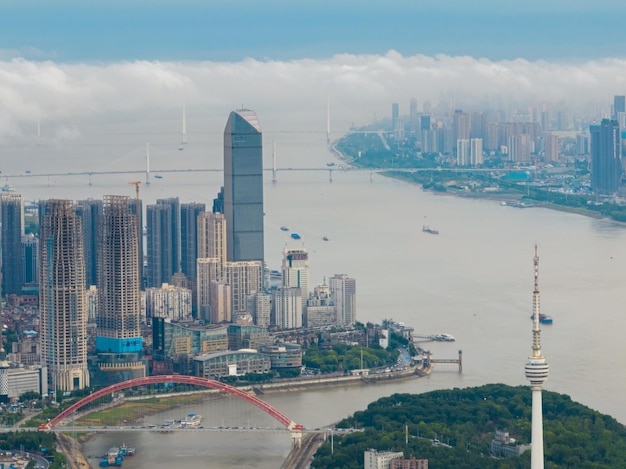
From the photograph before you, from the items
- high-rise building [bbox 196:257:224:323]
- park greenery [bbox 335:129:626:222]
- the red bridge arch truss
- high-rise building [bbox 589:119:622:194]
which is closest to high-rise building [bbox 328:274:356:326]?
high-rise building [bbox 196:257:224:323]

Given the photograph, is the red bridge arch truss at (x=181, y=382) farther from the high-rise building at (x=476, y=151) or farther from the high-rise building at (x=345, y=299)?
the high-rise building at (x=476, y=151)

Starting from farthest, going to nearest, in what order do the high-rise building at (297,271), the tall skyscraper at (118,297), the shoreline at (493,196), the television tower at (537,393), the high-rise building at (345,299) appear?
the shoreline at (493,196) → the high-rise building at (297,271) → the high-rise building at (345,299) → the tall skyscraper at (118,297) → the television tower at (537,393)

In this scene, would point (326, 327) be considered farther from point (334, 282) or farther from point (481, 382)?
point (481, 382)

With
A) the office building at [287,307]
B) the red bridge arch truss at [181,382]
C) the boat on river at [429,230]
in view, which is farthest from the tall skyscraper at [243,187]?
the red bridge arch truss at [181,382]

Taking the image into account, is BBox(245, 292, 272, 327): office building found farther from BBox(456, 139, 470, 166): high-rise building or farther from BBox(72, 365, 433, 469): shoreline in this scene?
BBox(456, 139, 470, 166): high-rise building

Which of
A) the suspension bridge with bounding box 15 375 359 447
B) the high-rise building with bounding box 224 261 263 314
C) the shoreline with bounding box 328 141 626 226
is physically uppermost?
the shoreline with bounding box 328 141 626 226

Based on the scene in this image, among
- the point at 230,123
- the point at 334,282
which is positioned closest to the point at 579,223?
the point at 230,123

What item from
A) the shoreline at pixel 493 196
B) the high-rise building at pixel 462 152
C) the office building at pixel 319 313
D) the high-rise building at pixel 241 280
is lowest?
Result: the office building at pixel 319 313
